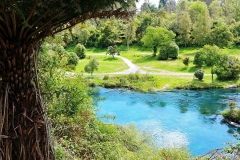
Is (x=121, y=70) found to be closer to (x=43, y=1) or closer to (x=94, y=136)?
(x=94, y=136)

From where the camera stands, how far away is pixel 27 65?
165 cm

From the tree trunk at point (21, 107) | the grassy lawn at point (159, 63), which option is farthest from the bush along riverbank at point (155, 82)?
the tree trunk at point (21, 107)

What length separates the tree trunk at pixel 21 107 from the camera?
5.17ft

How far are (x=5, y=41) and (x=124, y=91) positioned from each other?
17723 millimetres

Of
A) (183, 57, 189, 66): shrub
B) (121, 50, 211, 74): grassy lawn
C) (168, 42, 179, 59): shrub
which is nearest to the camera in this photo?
(121, 50, 211, 74): grassy lawn

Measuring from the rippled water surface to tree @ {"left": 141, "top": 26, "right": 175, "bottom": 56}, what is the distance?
31.1 feet

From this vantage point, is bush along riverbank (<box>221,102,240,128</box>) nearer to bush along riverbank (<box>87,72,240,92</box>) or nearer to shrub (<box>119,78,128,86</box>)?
bush along riverbank (<box>87,72,240,92</box>)

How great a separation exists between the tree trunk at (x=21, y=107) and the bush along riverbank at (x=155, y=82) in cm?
1780

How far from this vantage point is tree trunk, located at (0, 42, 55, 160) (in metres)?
1.58

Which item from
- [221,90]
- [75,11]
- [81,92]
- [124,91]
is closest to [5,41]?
[75,11]

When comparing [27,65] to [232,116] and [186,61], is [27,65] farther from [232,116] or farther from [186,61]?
[186,61]

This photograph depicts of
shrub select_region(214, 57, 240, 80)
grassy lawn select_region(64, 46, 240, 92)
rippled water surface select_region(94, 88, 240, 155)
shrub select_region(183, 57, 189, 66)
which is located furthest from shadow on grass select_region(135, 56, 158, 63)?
rippled water surface select_region(94, 88, 240, 155)

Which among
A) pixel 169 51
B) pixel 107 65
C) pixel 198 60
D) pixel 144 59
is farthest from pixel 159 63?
pixel 107 65

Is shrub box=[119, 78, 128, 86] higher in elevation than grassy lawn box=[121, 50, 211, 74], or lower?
lower
